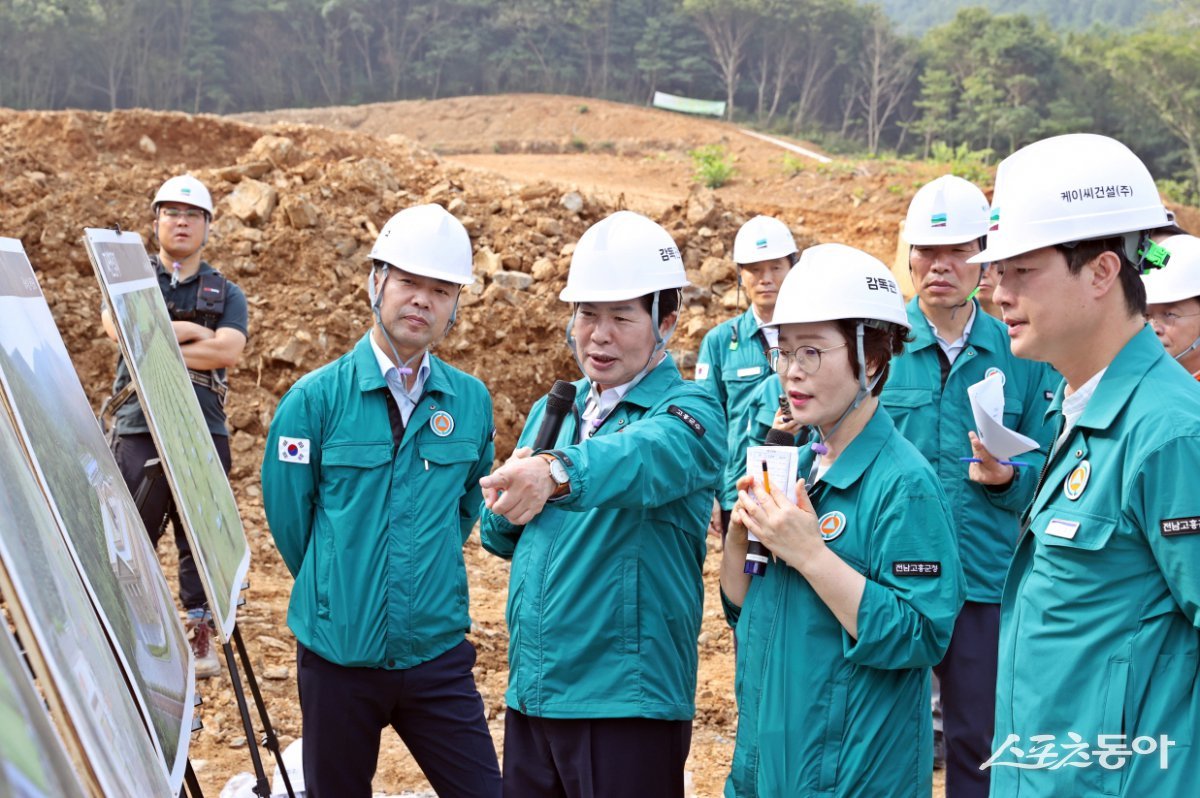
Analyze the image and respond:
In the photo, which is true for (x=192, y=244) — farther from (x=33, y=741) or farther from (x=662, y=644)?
(x=33, y=741)

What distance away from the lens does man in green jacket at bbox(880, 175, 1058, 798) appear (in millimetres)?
4340

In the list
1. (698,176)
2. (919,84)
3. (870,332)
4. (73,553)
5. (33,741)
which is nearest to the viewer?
(33,741)

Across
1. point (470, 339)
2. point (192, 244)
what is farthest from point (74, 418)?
point (470, 339)

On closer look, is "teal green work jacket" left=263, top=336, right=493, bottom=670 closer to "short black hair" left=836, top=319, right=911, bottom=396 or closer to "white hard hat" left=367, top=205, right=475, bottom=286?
"white hard hat" left=367, top=205, right=475, bottom=286

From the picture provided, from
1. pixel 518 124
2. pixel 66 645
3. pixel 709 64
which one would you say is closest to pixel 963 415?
pixel 66 645

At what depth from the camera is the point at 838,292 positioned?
2.99m

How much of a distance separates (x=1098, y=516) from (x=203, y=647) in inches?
200

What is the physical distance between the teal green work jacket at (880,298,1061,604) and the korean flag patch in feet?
7.55

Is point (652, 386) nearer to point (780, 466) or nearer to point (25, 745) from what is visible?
point (780, 466)

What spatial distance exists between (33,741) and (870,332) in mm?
2222

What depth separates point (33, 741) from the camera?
1.38m

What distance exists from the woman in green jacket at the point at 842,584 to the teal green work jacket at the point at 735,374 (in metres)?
2.92

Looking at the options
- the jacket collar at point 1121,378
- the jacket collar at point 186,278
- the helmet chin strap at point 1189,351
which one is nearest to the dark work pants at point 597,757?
the jacket collar at point 1121,378

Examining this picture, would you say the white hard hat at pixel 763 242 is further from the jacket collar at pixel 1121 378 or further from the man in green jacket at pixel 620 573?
the jacket collar at pixel 1121 378
